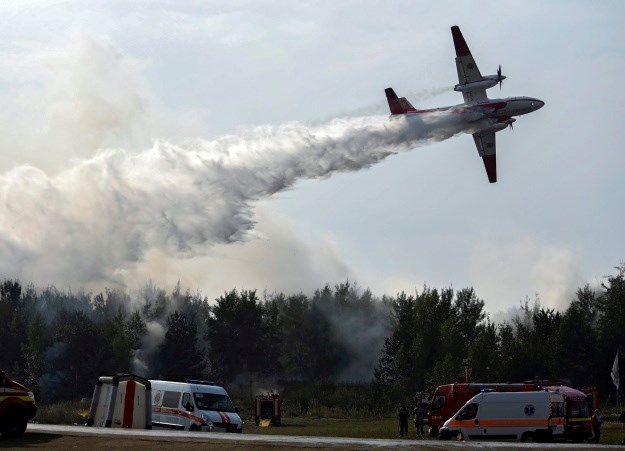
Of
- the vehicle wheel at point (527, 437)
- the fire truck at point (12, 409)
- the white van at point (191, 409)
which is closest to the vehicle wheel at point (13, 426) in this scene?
the fire truck at point (12, 409)

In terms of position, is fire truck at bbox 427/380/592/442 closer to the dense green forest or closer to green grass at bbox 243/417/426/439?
green grass at bbox 243/417/426/439

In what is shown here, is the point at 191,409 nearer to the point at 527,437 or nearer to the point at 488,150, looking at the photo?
the point at 527,437

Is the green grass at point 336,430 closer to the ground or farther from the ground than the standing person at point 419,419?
closer to the ground

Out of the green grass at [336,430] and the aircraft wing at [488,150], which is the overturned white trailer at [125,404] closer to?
the green grass at [336,430]

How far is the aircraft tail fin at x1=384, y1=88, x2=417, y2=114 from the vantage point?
213 feet

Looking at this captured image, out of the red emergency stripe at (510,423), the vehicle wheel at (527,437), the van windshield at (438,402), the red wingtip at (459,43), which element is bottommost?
the vehicle wheel at (527,437)

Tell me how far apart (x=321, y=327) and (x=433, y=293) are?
19068 millimetres

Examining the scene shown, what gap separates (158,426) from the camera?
3906 cm

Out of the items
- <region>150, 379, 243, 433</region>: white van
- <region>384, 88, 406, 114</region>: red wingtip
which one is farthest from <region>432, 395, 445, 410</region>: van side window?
<region>384, 88, 406, 114</region>: red wingtip

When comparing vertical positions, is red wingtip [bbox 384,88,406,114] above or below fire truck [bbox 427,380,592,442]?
above

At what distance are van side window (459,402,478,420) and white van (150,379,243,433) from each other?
919 cm

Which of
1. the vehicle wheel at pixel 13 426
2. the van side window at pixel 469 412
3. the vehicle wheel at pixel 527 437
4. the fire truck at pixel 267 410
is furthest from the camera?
the fire truck at pixel 267 410

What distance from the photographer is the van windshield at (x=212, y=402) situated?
39.5 metres

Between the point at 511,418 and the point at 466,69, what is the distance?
30.8 m
